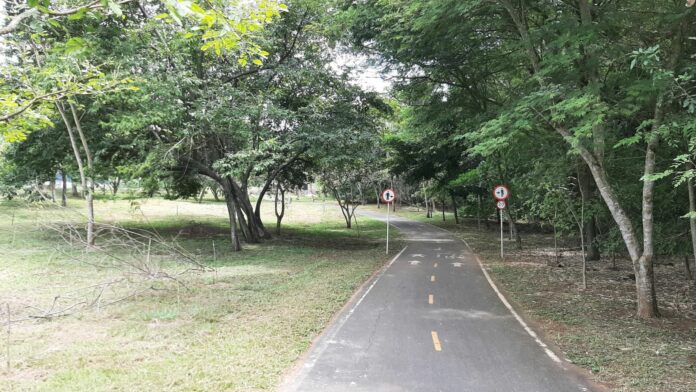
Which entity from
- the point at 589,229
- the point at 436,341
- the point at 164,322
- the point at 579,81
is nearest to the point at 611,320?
the point at 436,341

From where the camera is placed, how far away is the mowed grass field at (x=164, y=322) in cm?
635

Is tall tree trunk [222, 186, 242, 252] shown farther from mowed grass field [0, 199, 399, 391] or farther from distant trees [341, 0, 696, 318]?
distant trees [341, 0, 696, 318]

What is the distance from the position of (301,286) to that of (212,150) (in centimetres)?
1096

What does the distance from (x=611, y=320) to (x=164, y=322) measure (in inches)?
376

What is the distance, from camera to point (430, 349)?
25.6 feet

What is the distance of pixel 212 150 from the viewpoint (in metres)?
21.7

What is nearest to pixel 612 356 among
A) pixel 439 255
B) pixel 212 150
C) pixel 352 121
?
pixel 439 255

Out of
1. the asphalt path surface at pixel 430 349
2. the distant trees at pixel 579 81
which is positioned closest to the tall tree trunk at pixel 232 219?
the distant trees at pixel 579 81

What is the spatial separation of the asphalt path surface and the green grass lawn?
59 centimetres

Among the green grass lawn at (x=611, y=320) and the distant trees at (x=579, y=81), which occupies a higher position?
the distant trees at (x=579, y=81)

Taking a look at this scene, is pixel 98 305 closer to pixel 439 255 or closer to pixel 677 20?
pixel 677 20

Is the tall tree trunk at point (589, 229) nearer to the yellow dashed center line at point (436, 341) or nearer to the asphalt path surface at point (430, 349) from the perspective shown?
the asphalt path surface at point (430, 349)

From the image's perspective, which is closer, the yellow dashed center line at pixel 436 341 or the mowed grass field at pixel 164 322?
the mowed grass field at pixel 164 322

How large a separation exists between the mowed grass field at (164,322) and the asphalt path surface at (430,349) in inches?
23.0
